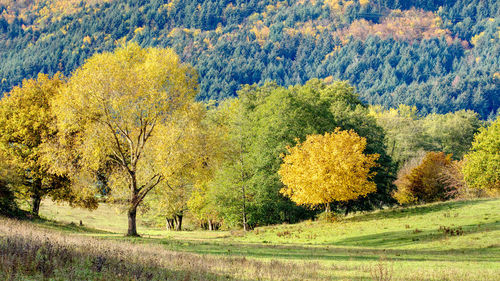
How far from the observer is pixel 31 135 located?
4297cm

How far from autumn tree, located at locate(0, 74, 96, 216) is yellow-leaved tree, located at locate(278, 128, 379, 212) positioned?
2264 centimetres

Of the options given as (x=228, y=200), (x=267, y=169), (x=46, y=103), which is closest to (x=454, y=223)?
(x=267, y=169)

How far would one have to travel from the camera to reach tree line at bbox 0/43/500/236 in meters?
35.0

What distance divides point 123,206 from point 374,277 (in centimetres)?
2812

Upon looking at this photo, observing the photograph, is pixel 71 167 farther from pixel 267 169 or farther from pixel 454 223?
pixel 454 223

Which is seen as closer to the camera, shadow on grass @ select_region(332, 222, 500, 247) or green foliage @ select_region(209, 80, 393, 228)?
shadow on grass @ select_region(332, 222, 500, 247)

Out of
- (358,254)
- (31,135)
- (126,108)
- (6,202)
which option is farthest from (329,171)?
(6,202)

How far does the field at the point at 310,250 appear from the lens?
14.7m

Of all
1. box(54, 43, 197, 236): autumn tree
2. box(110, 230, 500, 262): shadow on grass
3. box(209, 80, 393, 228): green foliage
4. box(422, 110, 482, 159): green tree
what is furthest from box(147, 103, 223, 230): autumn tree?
box(422, 110, 482, 159): green tree

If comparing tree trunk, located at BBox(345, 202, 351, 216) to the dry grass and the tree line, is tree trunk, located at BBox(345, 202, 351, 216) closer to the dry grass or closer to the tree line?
the tree line

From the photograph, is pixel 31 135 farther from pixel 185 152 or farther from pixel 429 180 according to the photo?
pixel 429 180

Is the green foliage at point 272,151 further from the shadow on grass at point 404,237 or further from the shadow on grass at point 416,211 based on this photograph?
the shadow on grass at point 404,237

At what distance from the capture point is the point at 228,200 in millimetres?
54719

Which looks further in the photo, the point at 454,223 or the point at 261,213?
the point at 261,213
